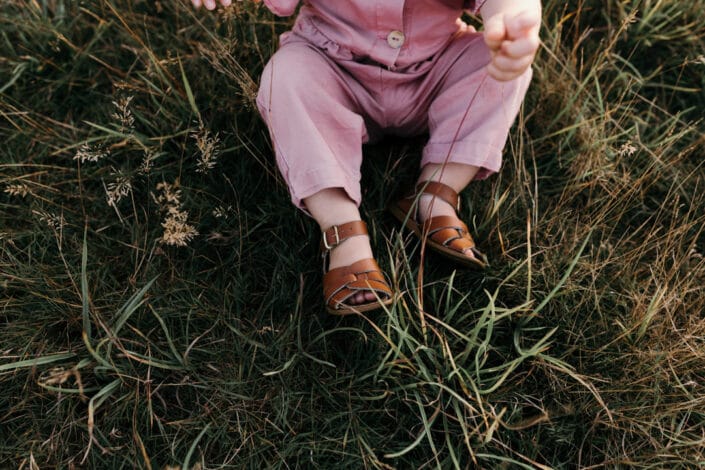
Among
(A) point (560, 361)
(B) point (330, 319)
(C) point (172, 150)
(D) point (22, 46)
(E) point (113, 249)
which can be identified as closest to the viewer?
(A) point (560, 361)

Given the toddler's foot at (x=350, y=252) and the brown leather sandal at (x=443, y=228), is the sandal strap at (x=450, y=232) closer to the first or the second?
the brown leather sandal at (x=443, y=228)

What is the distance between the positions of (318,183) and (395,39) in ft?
1.33

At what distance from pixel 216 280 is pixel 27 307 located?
0.47 metres

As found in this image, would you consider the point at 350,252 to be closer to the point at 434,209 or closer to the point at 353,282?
the point at 353,282

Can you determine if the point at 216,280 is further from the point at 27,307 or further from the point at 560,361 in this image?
the point at 560,361

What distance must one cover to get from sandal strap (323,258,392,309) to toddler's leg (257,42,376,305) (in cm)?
2

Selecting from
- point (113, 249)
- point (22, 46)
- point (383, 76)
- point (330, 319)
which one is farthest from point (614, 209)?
point (22, 46)

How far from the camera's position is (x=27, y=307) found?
146 centimetres

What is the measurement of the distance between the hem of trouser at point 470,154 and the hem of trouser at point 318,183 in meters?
0.24

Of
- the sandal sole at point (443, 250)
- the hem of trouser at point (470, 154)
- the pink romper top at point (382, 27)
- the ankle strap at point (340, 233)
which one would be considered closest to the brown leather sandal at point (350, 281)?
the ankle strap at point (340, 233)

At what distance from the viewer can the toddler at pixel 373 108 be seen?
1370 millimetres

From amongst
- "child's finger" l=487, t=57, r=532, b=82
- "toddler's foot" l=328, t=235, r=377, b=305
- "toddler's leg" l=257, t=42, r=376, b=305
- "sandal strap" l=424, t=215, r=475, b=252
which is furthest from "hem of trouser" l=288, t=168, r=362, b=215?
"child's finger" l=487, t=57, r=532, b=82

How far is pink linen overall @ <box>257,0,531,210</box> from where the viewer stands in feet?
4.52

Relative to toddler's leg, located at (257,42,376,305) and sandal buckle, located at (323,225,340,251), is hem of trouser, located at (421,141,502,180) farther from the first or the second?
sandal buckle, located at (323,225,340,251)
